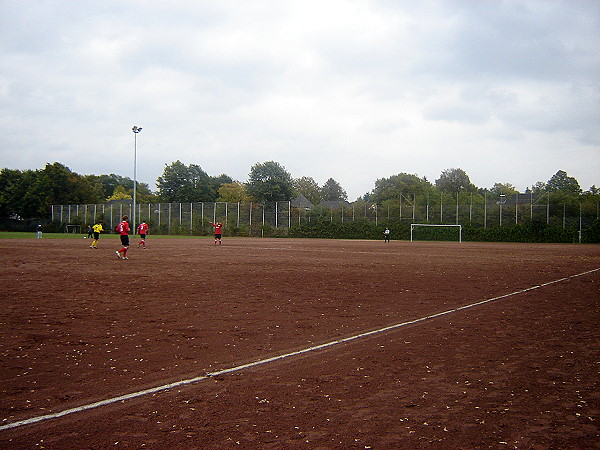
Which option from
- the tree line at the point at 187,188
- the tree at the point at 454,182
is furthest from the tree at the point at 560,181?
the tree at the point at 454,182

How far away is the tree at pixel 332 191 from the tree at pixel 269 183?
84.1m

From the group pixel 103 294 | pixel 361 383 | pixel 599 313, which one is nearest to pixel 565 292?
pixel 599 313

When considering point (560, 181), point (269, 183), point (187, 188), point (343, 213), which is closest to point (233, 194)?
point (187, 188)

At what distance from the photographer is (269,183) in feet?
259

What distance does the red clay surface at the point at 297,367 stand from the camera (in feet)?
13.8

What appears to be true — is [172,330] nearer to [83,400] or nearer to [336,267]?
[83,400]

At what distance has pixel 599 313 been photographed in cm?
980

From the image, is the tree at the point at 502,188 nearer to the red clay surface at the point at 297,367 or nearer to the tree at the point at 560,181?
the tree at the point at 560,181

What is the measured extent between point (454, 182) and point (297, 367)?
378ft

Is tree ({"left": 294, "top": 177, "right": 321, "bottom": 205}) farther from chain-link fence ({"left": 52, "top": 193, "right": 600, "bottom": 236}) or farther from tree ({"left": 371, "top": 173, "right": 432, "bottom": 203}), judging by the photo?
chain-link fence ({"left": 52, "top": 193, "right": 600, "bottom": 236})

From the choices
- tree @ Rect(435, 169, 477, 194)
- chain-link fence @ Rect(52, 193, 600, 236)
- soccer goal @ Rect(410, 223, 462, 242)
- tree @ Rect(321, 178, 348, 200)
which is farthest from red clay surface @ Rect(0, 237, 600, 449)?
tree @ Rect(321, 178, 348, 200)

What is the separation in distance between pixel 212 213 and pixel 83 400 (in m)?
61.9

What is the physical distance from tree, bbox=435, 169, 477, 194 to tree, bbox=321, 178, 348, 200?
4590 centimetres

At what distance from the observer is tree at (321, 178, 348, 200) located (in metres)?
166
